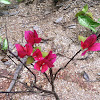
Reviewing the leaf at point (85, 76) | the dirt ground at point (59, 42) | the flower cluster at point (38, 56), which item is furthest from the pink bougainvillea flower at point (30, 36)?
the leaf at point (85, 76)

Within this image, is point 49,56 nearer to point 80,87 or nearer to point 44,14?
point 80,87

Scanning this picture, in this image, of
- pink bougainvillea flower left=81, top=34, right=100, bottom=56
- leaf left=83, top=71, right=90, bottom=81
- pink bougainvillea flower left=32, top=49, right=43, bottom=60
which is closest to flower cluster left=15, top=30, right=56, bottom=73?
pink bougainvillea flower left=32, top=49, right=43, bottom=60

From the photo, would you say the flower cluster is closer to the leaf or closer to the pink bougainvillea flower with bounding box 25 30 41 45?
the pink bougainvillea flower with bounding box 25 30 41 45

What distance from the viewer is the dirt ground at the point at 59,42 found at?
3.19ft

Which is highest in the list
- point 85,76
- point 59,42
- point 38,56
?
point 38,56

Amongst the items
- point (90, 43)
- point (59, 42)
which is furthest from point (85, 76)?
point (90, 43)

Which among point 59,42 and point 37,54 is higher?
point 37,54

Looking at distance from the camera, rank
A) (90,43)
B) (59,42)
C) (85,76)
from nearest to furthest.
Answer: (90,43) → (85,76) → (59,42)

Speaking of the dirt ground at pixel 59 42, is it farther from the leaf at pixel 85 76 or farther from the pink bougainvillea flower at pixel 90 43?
the pink bougainvillea flower at pixel 90 43

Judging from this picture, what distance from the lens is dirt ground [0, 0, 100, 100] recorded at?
3.19 ft

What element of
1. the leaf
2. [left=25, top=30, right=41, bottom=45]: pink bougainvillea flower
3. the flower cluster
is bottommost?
the leaf

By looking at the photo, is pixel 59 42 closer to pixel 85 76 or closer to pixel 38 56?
pixel 85 76

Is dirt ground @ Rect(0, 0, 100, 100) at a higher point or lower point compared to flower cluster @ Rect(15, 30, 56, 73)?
lower

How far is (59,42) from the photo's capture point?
139 centimetres
